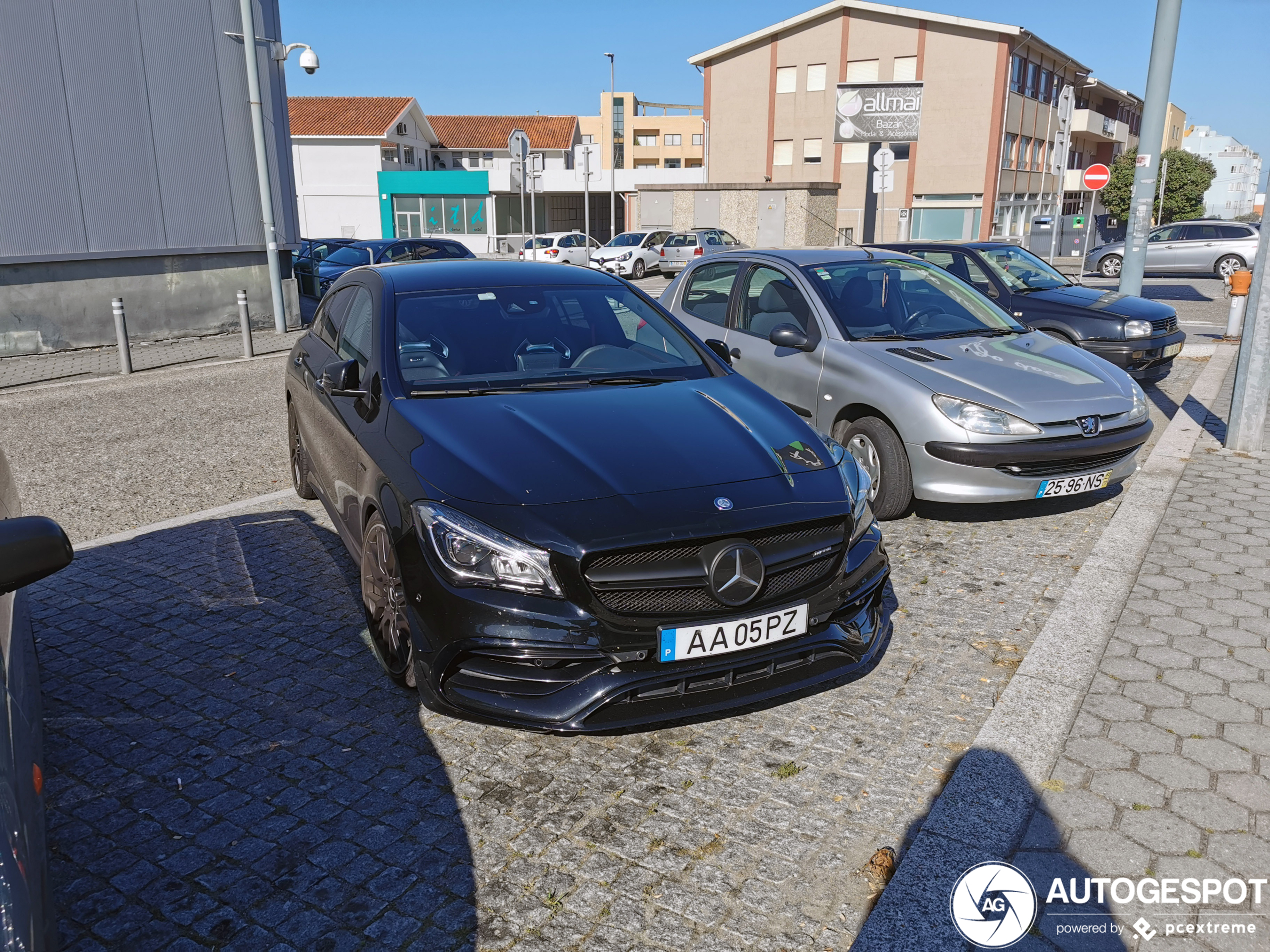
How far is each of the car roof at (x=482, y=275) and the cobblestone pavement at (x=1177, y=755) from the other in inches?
121

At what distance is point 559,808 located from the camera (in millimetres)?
3125

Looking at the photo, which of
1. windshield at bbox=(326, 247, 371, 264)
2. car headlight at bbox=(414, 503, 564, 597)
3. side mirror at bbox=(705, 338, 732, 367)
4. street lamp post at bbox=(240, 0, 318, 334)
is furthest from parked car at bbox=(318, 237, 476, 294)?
car headlight at bbox=(414, 503, 564, 597)

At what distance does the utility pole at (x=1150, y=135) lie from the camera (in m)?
11.3

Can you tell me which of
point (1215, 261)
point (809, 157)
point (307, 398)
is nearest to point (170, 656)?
point (307, 398)

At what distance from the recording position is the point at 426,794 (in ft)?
10.4

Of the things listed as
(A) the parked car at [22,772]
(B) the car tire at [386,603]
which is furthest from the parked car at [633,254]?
(A) the parked car at [22,772]

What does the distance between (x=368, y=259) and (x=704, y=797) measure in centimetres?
2148

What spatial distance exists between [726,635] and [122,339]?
36.8 feet

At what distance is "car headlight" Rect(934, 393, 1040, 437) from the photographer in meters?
5.39

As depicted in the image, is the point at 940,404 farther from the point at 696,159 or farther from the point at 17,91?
→ the point at 696,159

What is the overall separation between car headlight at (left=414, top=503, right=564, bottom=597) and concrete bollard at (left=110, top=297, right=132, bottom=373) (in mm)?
10258

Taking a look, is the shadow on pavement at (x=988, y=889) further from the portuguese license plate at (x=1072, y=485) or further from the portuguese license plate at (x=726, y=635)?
the portuguese license plate at (x=1072, y=485)

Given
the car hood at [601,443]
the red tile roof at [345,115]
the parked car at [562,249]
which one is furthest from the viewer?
the red tile roof at [345,115]

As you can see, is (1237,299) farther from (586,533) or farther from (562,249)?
(562,249)
